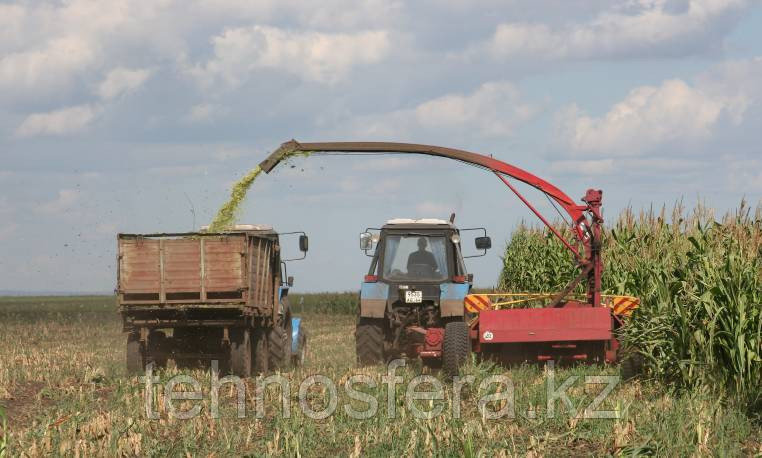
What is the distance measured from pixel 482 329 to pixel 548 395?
2449mm

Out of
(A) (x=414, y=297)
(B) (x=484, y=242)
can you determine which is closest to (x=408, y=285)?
(A) (x=414, y=297)

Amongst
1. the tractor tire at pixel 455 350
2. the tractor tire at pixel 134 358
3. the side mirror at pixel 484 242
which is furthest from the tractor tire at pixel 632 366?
the tractor tire at pixel 134 358

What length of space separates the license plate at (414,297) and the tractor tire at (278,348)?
206 cm

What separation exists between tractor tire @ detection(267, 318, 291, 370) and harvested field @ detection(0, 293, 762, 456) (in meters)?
1.99

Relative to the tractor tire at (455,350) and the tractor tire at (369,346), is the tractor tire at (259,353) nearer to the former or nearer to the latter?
the tractor tire at (369,346)

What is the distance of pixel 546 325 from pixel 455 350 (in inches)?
48.8

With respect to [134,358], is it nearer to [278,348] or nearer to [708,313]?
[278,348]

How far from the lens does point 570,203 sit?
44.0 feet

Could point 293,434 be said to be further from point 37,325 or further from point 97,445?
point 37,325

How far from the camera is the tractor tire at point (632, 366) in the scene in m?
11.3

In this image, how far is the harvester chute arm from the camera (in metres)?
13.2

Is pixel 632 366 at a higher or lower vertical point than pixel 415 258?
lower

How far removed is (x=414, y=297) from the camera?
14.2 meters

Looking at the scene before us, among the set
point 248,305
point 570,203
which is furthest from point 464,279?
point 248,305
